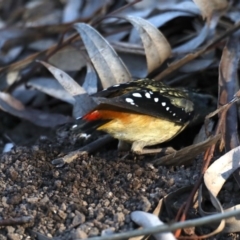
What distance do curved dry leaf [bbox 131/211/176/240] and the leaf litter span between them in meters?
0.01

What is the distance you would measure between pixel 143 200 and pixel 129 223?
0.17 m

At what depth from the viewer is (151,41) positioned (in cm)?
383

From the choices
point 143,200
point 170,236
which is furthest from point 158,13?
point 170,236

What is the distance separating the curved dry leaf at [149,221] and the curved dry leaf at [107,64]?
129 cm

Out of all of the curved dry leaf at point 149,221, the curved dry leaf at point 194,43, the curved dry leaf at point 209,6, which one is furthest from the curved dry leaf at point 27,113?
the curved dry leaf at point 149,221

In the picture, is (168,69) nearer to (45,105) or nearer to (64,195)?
(45,105)

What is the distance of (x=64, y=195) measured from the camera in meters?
2.91

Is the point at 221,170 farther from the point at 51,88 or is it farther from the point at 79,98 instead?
the point at 51,88

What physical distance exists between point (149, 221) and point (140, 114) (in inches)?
30.1

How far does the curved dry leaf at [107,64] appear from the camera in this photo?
378cm

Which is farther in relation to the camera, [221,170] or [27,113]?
[27,113]

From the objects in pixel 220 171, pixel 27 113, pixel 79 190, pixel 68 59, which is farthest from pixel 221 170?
pixel 68 59

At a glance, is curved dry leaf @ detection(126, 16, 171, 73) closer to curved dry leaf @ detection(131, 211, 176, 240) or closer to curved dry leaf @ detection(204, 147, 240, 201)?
curved dry leaf @ detection(204, 147, 240, 201)

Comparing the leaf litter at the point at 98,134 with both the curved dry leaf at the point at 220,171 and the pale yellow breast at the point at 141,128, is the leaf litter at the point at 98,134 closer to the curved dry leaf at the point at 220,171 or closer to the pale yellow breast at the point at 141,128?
the curved dry leaf at the point at 220,171
